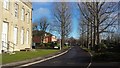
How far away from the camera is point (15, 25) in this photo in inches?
1702

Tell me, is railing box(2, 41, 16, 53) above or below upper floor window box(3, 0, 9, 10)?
below

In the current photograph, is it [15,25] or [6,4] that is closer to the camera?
[6,4]

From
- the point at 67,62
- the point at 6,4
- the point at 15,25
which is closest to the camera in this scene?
the point at 67,62

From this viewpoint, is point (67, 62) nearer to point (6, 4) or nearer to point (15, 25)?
point (6, 4)

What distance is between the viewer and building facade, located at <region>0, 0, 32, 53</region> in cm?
3718

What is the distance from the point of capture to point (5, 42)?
3825 centimetres

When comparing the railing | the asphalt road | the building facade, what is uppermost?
the building facade

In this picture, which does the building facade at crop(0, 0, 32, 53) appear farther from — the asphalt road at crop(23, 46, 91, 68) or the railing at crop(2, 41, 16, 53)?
the asphalt road at crop(23, 46, 91, 68)

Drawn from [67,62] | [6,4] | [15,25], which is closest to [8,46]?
[15,25]

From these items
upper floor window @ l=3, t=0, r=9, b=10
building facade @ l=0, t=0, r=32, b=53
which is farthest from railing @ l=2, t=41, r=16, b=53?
upper floor window @ l=3, t=0, r=9, b=10

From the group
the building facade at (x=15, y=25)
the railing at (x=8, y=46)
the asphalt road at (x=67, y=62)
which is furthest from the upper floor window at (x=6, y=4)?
the asphalt road at (x=67, y=62)

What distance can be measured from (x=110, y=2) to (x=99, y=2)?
6.03ft

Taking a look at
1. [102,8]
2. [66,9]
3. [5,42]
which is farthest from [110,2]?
[66,9]

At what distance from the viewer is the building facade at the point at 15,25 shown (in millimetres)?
37184
